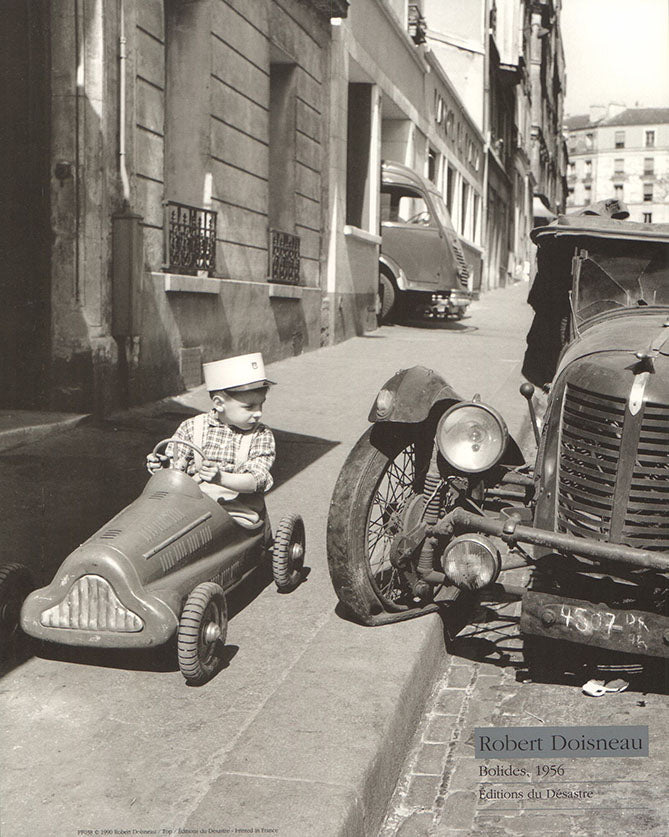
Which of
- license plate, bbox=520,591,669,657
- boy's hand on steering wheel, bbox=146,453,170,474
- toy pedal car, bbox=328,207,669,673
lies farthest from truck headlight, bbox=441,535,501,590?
boy's hand on steering wheel, bbox=146,453,170,474

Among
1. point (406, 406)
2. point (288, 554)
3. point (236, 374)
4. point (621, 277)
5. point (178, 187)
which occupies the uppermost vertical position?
point (178, 187)

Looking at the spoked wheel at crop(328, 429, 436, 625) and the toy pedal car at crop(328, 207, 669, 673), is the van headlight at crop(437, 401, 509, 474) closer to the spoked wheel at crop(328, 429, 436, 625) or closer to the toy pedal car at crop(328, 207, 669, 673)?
the toy pedal car at crop(328, 207, 669, 673)

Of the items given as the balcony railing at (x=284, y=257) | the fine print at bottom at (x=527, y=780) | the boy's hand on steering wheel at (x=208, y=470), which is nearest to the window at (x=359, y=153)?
the balcony railing at (x=284, y=257)

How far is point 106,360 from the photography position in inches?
336

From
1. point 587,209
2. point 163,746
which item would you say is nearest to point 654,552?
point 163,746

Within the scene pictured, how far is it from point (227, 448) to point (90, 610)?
3.64 feet

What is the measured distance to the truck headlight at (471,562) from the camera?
3.97 metres

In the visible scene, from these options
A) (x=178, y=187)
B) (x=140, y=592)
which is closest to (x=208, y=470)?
(x=140, y=592)

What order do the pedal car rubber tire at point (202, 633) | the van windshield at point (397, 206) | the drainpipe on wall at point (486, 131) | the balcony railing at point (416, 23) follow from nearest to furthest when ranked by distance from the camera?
the pedal car rubber tire at point (202, 633), the van windshield at point (397, 206), the balcony railing at point (416, 23), the drainpipe on wall at point (486, 131)

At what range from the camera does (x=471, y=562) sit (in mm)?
3998

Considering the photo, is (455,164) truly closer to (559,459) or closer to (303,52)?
(303,52)

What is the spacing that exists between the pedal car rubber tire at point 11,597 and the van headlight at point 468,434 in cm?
167

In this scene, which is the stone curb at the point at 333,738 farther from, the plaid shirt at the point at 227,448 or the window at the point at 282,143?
the window at the point at 282,143

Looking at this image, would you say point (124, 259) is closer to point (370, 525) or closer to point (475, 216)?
point (370, 525)
